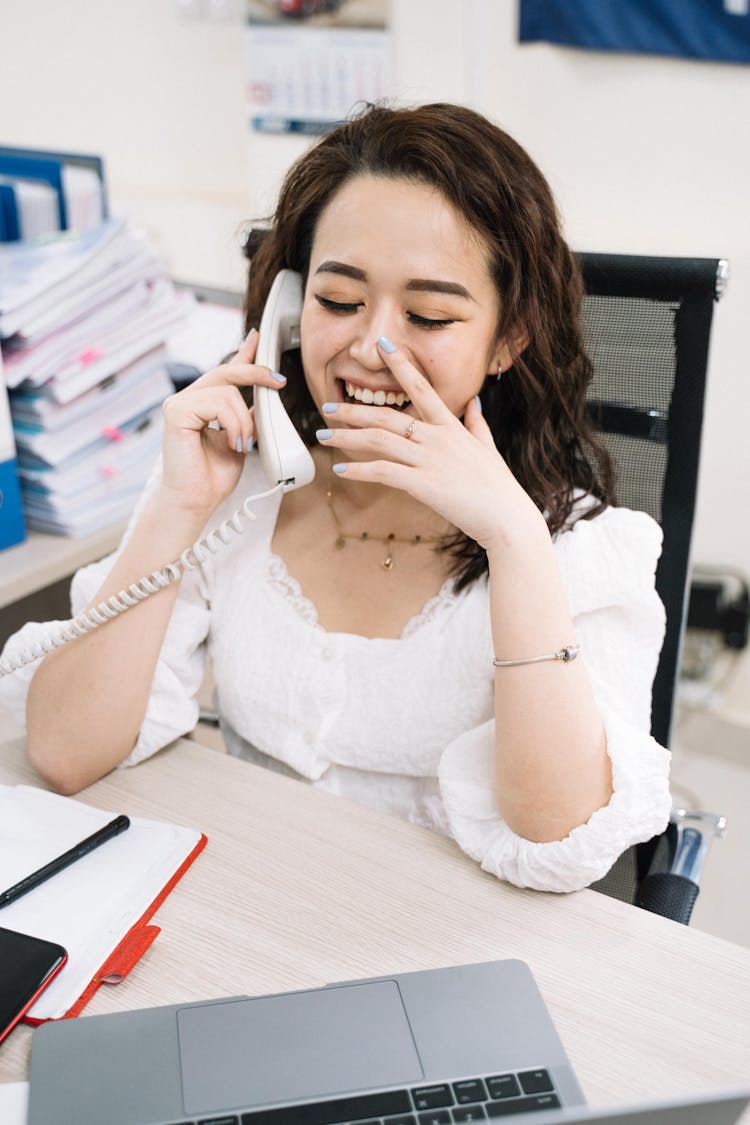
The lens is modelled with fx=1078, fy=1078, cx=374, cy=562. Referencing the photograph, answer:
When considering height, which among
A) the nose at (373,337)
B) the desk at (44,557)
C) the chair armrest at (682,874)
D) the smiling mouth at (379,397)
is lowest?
the chair armrest at (682,874)

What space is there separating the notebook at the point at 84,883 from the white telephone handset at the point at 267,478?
157 millimetres

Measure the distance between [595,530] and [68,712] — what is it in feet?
1.82

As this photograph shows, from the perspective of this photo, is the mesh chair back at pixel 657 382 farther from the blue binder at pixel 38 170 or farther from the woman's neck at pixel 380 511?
the blue binder at pixel 38 170

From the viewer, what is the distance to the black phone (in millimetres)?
752

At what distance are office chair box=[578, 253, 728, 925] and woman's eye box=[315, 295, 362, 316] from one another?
29 cm

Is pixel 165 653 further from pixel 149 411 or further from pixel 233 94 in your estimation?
pixel 233 94

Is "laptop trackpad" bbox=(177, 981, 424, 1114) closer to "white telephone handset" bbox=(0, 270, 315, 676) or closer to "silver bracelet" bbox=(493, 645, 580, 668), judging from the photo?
"silver bracelet" bbox=(493, 645, 580, 668)

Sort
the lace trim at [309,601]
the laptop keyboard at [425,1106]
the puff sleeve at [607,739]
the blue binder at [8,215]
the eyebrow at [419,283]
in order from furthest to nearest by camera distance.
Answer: the blue binder at [8,215], the lace trim at [309,601], the eyebrow at [419,283], the puff sleeve at [607,739], the laptop keyboard at [425,1106]

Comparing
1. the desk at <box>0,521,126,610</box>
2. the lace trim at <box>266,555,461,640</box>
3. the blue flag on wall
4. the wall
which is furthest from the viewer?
the wall

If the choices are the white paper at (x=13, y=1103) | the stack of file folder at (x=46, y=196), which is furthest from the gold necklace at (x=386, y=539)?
the stack of file folder at (x=46, y=196)

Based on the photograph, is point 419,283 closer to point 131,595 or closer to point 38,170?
point 131,595

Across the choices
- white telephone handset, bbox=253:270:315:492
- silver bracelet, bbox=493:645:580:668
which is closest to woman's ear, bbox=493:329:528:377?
white telephone handset, bbox=253:270:315:492

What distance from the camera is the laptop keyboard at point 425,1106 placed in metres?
0.67

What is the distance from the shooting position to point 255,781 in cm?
103
